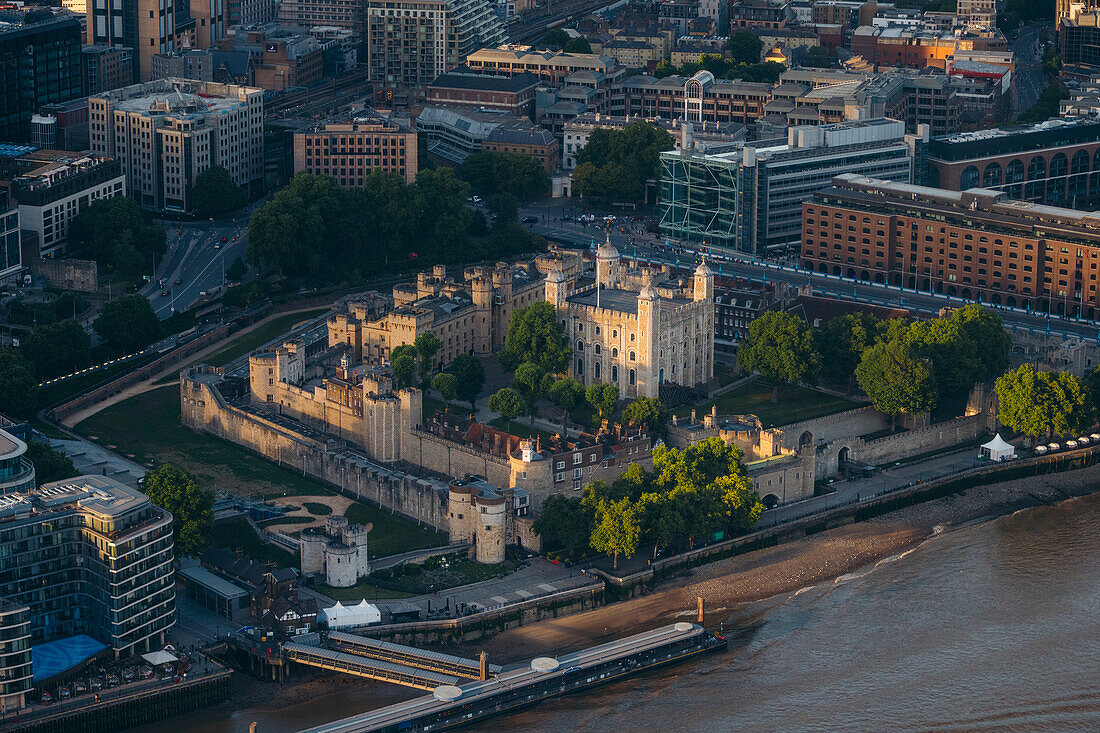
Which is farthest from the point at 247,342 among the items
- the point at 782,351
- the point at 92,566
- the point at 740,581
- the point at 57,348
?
the point at 92,566

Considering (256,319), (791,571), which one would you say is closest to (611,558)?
(791,571)

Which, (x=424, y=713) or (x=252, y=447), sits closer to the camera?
(x=424, y=713)

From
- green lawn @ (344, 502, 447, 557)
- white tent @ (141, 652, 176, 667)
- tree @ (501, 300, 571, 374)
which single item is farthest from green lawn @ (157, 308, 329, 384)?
white tent @ (141, 652, 176, 667)

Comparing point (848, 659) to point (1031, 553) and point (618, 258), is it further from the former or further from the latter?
point (618, 258)

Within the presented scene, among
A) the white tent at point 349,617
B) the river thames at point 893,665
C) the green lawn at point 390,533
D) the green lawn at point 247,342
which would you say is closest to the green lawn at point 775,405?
the river thames at point 893,665

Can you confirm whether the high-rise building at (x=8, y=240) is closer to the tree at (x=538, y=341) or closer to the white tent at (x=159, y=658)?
the tree at (x=538, y=341)

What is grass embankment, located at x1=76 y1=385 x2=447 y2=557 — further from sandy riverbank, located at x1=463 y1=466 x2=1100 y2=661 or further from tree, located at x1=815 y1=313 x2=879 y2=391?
tree, located at x1=815 y1=313 x2=879 y2=391

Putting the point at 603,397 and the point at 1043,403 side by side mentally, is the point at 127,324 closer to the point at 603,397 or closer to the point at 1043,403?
the point at 603,397
